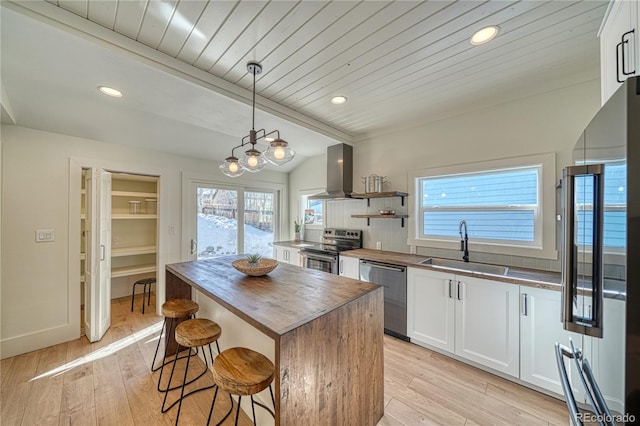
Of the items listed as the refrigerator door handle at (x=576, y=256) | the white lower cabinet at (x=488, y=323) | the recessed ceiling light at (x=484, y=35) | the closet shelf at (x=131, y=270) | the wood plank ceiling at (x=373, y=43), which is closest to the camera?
the refrigerator door handle at (x=576, y=256)

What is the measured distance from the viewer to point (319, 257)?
11.3 feet

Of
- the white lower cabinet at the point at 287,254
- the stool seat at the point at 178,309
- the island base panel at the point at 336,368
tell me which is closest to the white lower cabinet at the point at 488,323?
the island base panel at the point at 336,368

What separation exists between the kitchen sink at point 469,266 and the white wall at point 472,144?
0.41 feet

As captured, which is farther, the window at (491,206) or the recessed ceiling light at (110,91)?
the window at (491,206)

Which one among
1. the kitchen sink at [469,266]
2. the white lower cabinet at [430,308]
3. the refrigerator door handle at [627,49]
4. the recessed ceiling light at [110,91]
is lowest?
the white lower cabinet at [430,308]

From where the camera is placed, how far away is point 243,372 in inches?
48.8

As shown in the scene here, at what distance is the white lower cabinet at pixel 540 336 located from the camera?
1.78 metres

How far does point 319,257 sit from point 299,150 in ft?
6.21

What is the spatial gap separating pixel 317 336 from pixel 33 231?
330 cm

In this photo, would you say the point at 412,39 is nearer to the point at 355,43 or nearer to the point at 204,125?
the point at 355,43

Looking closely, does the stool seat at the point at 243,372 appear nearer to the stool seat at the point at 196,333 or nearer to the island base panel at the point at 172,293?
the stool seat at the point at 196,333

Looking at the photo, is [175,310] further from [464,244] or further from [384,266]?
[464,244]

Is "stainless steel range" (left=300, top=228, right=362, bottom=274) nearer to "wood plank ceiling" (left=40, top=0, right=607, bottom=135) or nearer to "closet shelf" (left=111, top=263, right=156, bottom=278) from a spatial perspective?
"wood plank ceiling" (left=40, top=0, right=607, bottom=135)

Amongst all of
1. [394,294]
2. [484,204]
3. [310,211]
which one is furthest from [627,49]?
[310,211]
